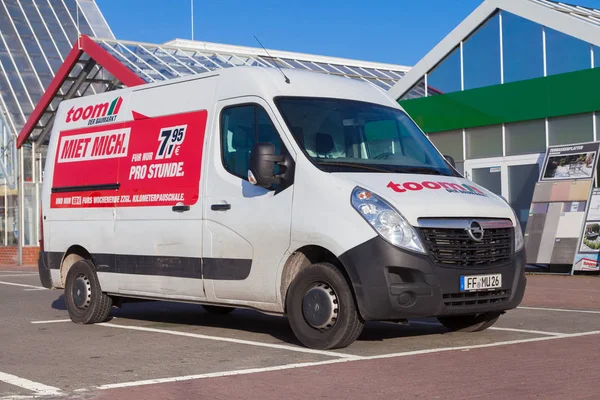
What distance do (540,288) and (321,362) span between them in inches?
347

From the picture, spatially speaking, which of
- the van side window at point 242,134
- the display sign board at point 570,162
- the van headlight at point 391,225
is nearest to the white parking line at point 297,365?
the van headlight at point 391,225

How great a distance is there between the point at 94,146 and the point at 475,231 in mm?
5139

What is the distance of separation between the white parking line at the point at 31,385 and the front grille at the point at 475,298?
333cm

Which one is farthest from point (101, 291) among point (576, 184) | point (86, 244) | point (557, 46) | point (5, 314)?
point (557, 46)

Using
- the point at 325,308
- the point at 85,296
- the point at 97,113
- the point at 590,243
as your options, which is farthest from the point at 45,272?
the point at 590,243

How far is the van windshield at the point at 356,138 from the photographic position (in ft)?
28.3

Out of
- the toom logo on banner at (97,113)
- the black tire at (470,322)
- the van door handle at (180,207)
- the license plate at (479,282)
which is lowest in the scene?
the black tire at (470,322)

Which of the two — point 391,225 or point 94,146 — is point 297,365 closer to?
point 391,225

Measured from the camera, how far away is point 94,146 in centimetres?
1121

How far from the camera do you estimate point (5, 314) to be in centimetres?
1272

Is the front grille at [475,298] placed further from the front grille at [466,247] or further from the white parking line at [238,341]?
the white parking line at [238,341]

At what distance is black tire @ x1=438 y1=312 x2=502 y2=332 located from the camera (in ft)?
30.4

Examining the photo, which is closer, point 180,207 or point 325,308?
point 325,308

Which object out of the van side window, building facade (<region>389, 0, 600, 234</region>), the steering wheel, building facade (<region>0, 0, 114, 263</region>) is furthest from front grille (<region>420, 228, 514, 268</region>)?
building facade (<region>0, 0, 114, 263</region>)
